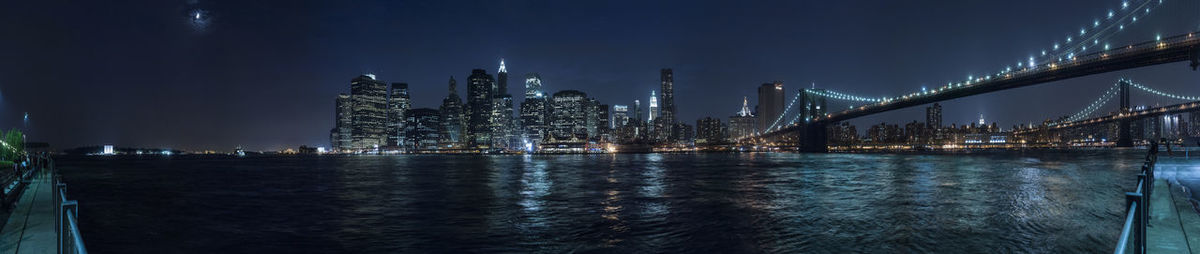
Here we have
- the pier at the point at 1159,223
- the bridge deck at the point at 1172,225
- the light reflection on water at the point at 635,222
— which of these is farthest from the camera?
the light reflection on water at the point at 635,222

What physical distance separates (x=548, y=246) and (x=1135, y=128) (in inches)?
9808

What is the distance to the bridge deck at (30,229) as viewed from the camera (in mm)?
10008

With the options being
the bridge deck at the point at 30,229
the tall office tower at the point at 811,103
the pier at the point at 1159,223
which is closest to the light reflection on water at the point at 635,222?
the bridge deck at the point at 30,229

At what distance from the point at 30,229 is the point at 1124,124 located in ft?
577

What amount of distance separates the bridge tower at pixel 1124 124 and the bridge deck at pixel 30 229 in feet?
529

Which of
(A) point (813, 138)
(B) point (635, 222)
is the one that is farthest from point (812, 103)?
(B) point (635, 222)

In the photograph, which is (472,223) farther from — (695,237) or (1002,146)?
(1002,146)

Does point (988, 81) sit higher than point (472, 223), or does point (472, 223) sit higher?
point (988, 81)

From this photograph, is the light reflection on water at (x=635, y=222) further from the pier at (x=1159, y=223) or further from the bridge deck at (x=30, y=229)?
the pier at (x=1159, y=223)

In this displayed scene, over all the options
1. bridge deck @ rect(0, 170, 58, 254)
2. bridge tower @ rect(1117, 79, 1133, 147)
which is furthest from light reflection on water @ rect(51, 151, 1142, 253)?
bridge tower @ rect(1117, 79, 1133, 147)

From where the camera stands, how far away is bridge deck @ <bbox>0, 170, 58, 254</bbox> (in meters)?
10.0

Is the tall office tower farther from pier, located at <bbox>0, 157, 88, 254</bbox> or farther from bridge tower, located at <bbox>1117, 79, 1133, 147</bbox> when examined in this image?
pier, located at <bbox>0, 157, 88, 254</bbox>

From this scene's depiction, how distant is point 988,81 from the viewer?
7531cm

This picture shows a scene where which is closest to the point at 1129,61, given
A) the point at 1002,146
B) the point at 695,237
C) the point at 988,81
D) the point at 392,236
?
the point at 988,81
